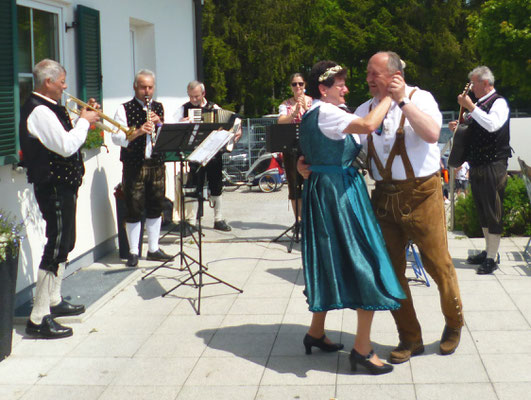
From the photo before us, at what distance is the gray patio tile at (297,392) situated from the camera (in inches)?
183

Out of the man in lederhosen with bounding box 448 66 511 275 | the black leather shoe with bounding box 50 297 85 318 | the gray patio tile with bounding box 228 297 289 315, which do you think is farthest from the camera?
the man in lederhosen with bounding box 448 66 511 275

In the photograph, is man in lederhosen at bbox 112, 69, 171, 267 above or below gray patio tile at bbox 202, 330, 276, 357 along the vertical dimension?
above

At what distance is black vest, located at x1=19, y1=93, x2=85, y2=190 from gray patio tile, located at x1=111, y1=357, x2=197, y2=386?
146cm

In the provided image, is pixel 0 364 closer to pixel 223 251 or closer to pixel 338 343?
pixel 338 343

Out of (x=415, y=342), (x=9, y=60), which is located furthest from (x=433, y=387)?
(x=9, y=60)

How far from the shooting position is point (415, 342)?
17.3ft

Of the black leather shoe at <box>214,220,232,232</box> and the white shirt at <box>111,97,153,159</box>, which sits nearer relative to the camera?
the white shirt at <box>111,97,153,159</box>

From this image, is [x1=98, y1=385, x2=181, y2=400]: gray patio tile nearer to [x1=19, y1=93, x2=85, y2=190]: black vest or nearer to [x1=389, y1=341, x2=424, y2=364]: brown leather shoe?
[x1=389, y1=341, x2=424, y2=364]: brown leather shoe

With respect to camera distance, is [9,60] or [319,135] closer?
[319,135]

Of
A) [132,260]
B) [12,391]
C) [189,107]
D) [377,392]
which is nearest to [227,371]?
[377,392]

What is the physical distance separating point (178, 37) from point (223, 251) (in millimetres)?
3794

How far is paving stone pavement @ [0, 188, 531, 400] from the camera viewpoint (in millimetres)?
4793

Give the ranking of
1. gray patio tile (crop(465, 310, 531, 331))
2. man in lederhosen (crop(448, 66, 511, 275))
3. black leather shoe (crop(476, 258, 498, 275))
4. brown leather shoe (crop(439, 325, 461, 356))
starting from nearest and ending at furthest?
brown leather shoe (crop(439, 325, 461, 356)), gray patio tile (crop(465, 310, 531, 331)), man in lederhosen (crop(448, 66, 511, 275)), black leather shoe (crop(476, 258, 498, 275))

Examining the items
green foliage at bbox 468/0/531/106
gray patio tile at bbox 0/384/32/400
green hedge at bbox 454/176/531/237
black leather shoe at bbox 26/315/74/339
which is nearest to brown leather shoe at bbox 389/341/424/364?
gray patio tile at bbox 0/384/32/400
